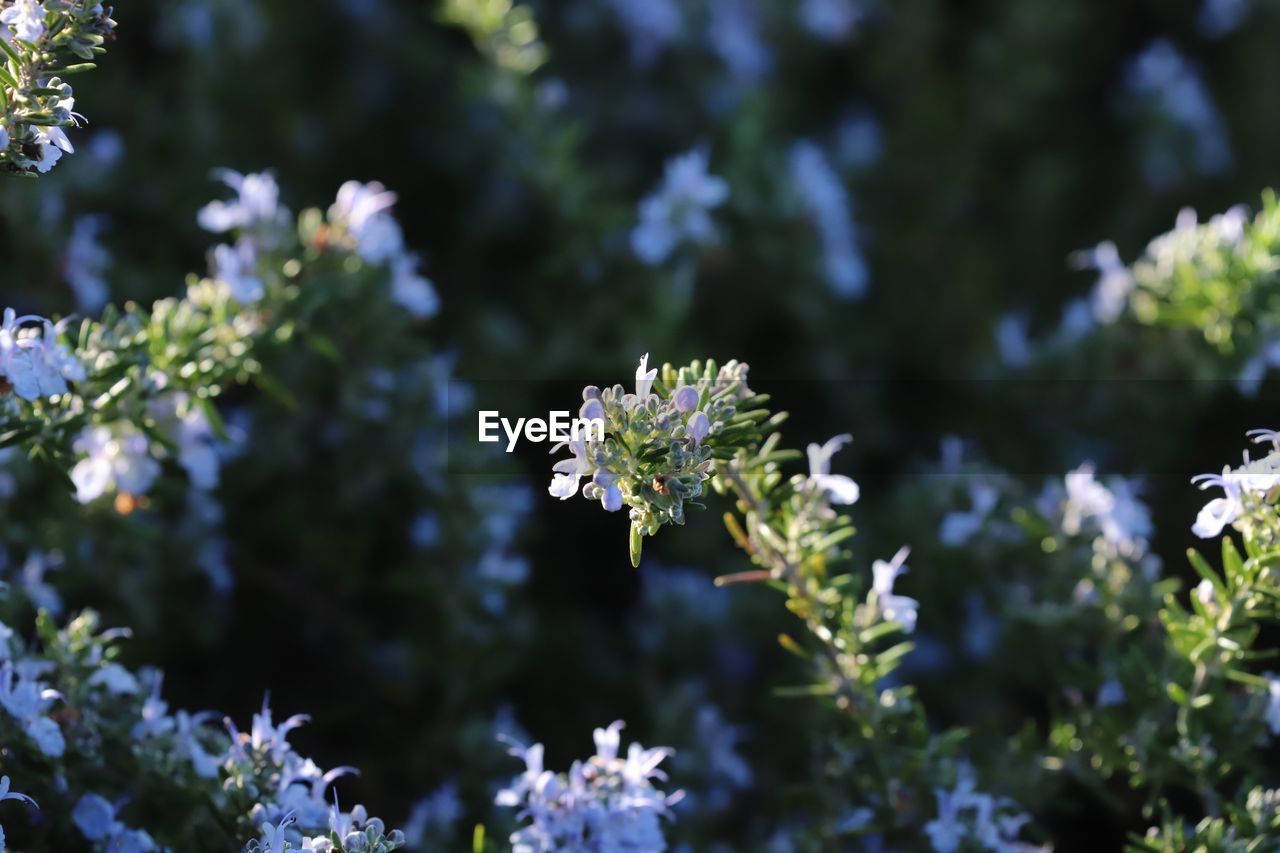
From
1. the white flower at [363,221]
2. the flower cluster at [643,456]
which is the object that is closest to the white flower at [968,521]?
the flower cluster at [643,456]

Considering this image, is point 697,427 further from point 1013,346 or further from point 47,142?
point 1013,346

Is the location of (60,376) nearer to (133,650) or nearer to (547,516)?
(133,650)

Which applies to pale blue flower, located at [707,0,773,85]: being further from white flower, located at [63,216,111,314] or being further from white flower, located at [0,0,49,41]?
white flower, located at [0,0,49,41]

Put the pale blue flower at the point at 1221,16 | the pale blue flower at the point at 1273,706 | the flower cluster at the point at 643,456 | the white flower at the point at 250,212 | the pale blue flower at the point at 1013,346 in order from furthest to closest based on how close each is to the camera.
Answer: the pale blue flower at the point at 1221,16 → the pale blue flower at the point at 1013,346 → the white flower at the point at 250,212 → the pale blue flower at the point at 1273,706 → the flower cluster at the point at 643,456

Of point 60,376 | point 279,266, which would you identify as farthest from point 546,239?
point 60,376

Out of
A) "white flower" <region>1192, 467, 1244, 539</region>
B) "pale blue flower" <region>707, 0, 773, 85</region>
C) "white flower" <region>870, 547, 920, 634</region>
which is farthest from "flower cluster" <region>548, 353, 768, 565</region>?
"pale blue flower" <region>707, 0, 773, 85</region>

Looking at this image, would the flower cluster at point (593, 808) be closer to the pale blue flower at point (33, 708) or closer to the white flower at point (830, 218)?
the pale blue flower at point (33, 708)
